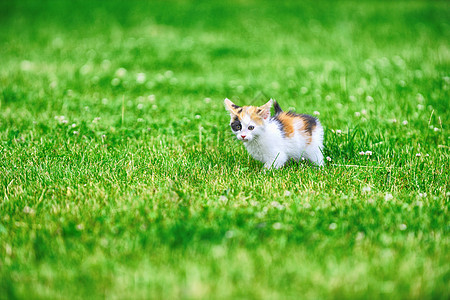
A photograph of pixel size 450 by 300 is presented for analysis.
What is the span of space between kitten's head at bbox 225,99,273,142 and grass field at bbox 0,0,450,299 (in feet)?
1.35

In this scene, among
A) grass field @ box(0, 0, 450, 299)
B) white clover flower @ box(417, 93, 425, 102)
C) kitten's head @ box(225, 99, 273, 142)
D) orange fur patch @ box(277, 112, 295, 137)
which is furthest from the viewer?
white clover flower @ box(417, 93, 425, 102)

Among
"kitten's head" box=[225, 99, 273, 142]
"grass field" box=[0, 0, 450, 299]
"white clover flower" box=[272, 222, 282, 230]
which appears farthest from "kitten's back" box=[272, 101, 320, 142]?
"white clover flower" box=[272, 222, 282, 230]

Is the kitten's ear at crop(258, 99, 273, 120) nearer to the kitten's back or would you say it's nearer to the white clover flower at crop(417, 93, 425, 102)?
the kitten's back

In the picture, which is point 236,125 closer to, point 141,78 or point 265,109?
point 265,109

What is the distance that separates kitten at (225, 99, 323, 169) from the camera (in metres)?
4.14

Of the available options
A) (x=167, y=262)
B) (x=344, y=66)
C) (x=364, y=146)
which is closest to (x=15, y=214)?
(x=167, y=262)

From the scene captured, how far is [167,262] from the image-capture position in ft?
8.86

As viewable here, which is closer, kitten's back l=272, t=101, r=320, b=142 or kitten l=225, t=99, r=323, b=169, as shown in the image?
kitten l=225, t=99, r=323, b=169

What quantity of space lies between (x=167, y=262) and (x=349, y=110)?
14.2 ft

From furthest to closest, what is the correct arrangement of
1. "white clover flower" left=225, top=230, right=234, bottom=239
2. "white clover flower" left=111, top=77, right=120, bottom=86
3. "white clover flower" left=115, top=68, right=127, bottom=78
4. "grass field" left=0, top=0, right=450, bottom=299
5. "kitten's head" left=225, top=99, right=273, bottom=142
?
1. "white clover flower" left=115, top=68, right=127, bottom=78
2. "white clover flower" left=111, top=77, right=120, bottom=86
3. "kitten's head" left=225, top=99, right=273, bottom=142
4. "white clover flower" left=225, top=230, right=234, bottom=239
5. "grass field" left=0, top=0, right=450, bottom=299

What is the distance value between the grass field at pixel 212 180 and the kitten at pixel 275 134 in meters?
0.19

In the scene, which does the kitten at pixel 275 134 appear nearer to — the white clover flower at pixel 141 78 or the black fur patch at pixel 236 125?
the black fur patch at pixel 236 125

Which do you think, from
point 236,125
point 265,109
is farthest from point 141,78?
point 265,109

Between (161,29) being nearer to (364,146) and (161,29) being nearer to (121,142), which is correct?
(121,142)
